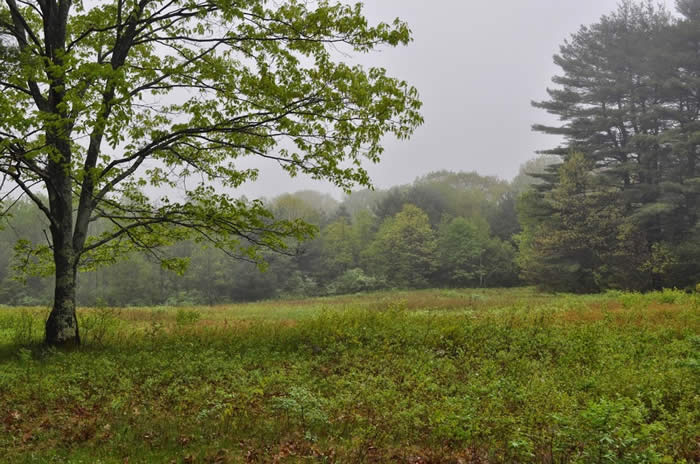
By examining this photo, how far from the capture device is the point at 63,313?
8.96 metres

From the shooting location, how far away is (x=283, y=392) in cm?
678

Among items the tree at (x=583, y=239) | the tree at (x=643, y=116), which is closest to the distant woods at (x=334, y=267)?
the tree at (x=583, y=239)

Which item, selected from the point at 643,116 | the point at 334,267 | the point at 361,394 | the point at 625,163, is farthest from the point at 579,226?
the point at 361,394

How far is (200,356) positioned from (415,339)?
4.83m

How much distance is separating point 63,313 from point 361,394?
6.91m

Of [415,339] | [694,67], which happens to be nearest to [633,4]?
[694,67]

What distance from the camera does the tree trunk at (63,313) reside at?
8836mm

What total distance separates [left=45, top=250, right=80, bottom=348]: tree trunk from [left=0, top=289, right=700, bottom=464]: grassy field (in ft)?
1.09

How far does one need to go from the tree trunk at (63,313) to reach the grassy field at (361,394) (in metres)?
0.33

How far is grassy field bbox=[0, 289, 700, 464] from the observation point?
179 inches

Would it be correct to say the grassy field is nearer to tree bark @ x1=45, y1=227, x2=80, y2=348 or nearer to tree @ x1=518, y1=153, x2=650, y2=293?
tree bark @ x1=45, y1=227, x2=80, y2=348

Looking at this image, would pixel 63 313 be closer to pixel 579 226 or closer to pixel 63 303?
pixel 63 303

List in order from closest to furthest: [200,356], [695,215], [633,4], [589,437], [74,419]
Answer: [589,437]
[74,419]
[200,356]
[695,215]
[633,4]

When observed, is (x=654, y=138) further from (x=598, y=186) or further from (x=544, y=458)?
(x=544, y=458)
